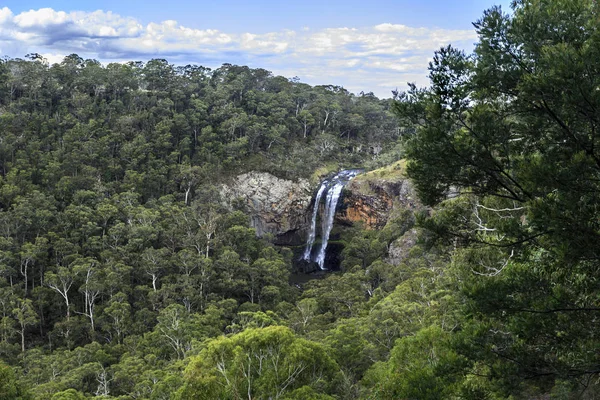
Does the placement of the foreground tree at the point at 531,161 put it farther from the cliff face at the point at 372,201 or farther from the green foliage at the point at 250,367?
the cliff face at the point at 372,201

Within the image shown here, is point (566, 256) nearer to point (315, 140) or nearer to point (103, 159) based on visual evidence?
point (103, 159)

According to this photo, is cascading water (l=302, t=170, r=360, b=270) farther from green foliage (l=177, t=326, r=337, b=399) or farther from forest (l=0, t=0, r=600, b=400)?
green foliage (l=177, t=326, r=337, b=399)

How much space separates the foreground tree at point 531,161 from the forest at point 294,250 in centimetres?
3

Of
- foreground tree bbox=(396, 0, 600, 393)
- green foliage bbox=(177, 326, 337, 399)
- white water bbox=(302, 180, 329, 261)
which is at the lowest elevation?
white water bbox=(302, 180, 329, 261)

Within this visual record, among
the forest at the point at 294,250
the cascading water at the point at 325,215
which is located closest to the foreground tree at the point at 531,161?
the forest at the point at 294,250

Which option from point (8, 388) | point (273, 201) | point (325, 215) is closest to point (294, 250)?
point (325, 215)

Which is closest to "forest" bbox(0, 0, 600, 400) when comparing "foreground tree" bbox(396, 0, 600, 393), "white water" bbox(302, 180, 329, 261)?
"foreground tree" bbox(396, 0, 600, 393)

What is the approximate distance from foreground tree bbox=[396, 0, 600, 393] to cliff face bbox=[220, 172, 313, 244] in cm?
3306

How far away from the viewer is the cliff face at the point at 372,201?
34938 millimetres

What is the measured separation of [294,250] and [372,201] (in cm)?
825

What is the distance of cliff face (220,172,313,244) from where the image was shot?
39500 mm

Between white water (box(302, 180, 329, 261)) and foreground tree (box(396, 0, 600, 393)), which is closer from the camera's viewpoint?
foreground tree (box(396, 0, 600, 393))

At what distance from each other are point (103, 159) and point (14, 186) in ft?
24.3

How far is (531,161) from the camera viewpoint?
468 centimetres
